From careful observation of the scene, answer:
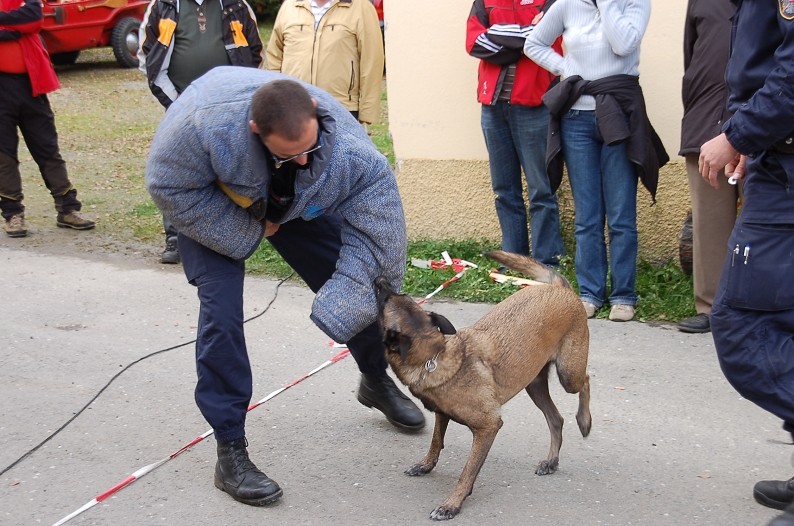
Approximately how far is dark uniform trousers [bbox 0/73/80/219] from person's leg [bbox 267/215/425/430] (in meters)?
4.06

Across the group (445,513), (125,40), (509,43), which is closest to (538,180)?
(509,43)

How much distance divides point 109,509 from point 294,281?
3.00 m

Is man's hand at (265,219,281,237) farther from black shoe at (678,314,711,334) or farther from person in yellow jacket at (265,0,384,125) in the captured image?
person in yellow jacket at (265,0,384,125)

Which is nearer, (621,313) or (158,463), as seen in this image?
(158,463)

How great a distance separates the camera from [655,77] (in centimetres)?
625

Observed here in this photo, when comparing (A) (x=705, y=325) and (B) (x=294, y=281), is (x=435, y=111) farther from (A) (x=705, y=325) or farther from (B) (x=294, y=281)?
(A) (x=705, y=325)

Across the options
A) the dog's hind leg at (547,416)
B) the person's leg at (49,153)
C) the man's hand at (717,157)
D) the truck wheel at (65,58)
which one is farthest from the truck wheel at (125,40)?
the man's hand at (717,157)

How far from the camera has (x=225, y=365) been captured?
3.78m

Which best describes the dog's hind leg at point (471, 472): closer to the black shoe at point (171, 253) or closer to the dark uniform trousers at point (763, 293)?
the dark uniform trousers at point (763, 293)

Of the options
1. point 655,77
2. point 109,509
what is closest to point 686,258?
point 655,77

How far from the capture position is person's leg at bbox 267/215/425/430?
4133 millimetres

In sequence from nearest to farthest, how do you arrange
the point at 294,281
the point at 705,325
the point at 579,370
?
the point at 579,370, the point at 705,325, the point at 294,281

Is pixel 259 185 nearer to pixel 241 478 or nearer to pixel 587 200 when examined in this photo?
pixel 241 478

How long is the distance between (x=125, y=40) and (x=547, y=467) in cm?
1337
